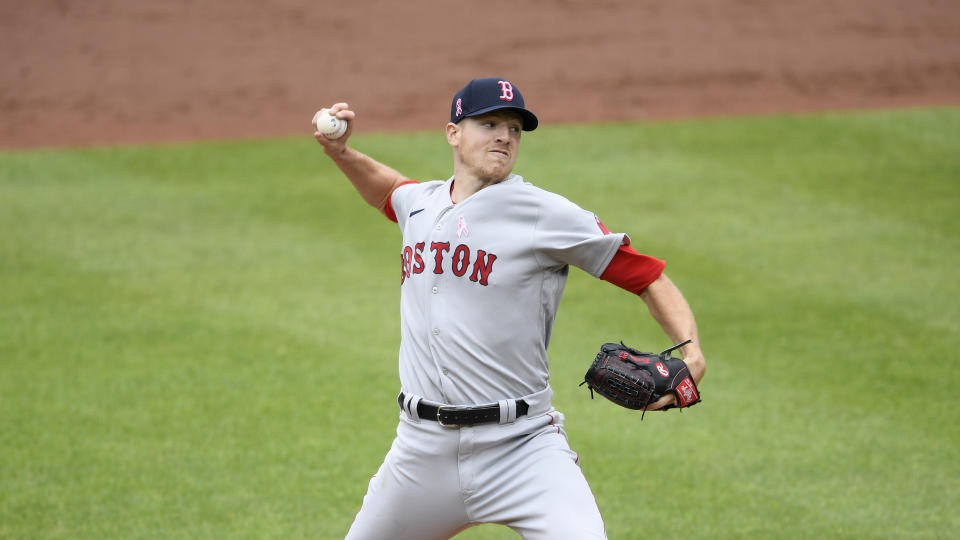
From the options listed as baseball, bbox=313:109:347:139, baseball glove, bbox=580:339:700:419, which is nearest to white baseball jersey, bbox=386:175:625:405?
baseball glove, bbox=580:339:700:419

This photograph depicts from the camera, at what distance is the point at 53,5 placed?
16.3 meters

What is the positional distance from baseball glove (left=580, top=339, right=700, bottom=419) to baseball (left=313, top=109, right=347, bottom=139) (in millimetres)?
1296

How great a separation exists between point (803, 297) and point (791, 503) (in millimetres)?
3216

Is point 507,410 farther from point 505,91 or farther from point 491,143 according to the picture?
point 505,91

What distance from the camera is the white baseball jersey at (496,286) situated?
3.63m

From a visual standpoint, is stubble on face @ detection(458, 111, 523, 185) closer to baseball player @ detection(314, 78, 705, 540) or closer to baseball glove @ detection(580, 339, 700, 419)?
baseball player @ detection(314, 78, 705, 540)

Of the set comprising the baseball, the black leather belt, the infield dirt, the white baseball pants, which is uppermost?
the infield dirt

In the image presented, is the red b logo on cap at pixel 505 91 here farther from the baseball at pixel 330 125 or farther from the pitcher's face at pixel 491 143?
the baseball at pixel 330 125

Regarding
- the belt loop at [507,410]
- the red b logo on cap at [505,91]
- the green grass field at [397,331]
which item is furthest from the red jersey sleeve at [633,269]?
the green grass field at [397,331]

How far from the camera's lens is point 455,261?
368 centimetres

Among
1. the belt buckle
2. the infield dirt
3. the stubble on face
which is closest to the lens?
the belt buckle

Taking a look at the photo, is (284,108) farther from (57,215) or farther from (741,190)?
(741,190)

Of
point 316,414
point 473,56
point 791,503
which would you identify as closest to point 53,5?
point 473,56

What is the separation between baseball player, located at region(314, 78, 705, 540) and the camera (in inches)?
142
